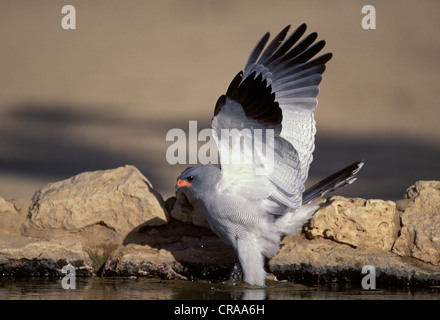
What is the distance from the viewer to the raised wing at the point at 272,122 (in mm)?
6746

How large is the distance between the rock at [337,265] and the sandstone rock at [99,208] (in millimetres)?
1623

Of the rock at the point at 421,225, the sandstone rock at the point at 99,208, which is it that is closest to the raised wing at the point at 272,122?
the rock at the point at 421,225

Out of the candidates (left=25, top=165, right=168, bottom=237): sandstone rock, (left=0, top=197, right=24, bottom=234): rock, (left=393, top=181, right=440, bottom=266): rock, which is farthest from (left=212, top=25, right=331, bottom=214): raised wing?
(left=0, top=197, right=24, bottom=234): rock

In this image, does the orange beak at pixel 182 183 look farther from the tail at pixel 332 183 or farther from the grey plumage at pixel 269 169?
the tail at pixel 332 183

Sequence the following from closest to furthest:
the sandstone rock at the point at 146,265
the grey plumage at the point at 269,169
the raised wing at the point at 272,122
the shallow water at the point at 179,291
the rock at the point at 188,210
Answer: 1. the shallow water at the point at 179,291
2. the raised wing at the point at 272,122
3. the grey plumage at the point at 269,169
4. the sandstone rock at the point at 146,265
5. the rock at the point at 188,210

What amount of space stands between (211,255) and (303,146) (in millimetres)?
1565

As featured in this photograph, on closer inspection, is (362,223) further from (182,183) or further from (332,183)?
(182,183)

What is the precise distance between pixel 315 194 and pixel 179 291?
186 cm

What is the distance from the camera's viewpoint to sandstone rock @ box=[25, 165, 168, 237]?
8.56m

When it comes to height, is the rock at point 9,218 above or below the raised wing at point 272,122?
below

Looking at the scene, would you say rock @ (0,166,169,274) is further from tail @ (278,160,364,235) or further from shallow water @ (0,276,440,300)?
tail @ (278,160,364,235)

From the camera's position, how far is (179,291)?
6.93m

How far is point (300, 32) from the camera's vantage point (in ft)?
24.0

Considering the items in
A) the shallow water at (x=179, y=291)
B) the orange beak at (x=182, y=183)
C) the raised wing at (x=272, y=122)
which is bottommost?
the shallow water at (x=179, y=291)
